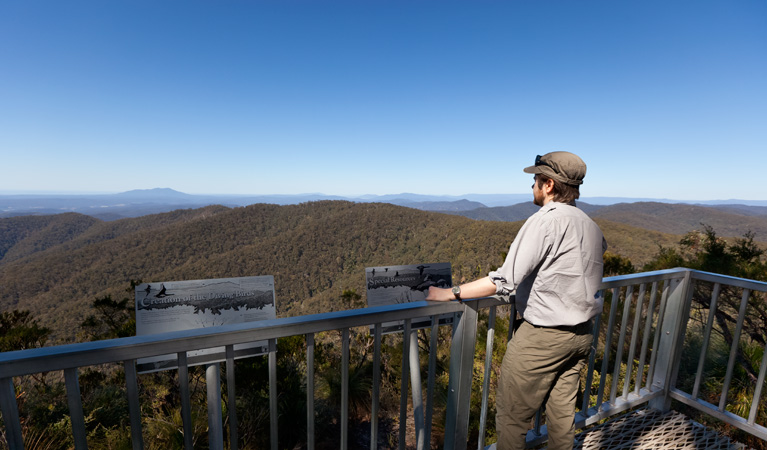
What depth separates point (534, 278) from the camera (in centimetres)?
131

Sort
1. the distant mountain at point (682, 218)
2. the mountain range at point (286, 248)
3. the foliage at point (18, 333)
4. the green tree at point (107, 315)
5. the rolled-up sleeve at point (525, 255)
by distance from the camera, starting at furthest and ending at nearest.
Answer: the distant mountain at point (682, 218) → the mountain range at point (286, 248) → the green tree at point (107, 315) → the foliage at point (18, 333) → the rolled-up sleeve at point (525, 255)

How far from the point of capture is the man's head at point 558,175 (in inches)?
49.7

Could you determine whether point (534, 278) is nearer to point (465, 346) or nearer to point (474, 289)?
point (474, 289)

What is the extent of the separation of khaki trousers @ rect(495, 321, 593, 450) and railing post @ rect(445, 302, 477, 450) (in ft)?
0.50

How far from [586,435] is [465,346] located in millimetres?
1253

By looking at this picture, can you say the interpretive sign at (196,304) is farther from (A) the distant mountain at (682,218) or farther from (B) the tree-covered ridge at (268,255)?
(A) the distant mountain at (682,218)

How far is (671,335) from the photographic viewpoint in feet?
6.99

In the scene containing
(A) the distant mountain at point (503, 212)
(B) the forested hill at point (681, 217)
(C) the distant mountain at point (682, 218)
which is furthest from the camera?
(A) the distant mountain at point (503, 212)

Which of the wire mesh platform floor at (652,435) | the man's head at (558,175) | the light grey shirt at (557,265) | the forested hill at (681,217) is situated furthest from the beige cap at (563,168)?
the forested hill at (681,217)

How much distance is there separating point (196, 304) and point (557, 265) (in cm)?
132

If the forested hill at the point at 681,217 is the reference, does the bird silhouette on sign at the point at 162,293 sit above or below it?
above

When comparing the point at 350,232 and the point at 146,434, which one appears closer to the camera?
the point at 146,434

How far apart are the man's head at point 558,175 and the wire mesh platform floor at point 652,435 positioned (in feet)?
4.86

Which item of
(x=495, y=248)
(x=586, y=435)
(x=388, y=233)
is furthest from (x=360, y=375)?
(x=388, y=233)
